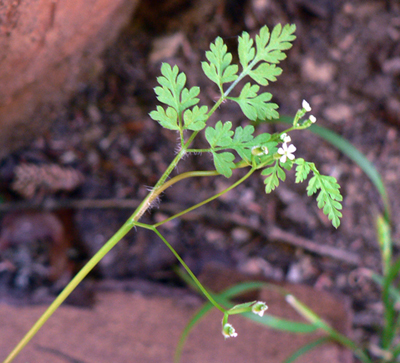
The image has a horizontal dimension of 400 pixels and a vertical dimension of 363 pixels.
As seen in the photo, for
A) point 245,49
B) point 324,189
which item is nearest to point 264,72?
point 245,49

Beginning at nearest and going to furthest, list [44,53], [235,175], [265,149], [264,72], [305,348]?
[265,149] < [264,72] < [44,53] < [305,348] < [235,175]

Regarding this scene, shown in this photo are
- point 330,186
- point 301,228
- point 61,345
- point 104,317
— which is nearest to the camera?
point 330,186

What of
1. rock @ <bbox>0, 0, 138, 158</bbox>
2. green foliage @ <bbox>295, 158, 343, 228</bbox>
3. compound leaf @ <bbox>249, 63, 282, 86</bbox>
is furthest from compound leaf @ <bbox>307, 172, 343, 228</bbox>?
rock @ <bbox>0, 0, 138, 158</bbox>

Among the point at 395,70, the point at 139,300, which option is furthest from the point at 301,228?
the point at 395,70

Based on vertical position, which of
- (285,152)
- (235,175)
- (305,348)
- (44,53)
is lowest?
(305,348)

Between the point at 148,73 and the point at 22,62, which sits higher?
the point at 22,62

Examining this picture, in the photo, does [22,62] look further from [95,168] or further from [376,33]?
[376,33]

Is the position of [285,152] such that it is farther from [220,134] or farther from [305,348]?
[305,348]
